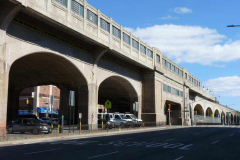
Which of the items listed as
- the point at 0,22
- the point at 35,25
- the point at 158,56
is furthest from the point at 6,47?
the point at 158,56

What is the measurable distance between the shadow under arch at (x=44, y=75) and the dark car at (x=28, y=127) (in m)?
7.16

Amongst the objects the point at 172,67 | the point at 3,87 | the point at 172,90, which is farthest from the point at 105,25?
the point at 172,90

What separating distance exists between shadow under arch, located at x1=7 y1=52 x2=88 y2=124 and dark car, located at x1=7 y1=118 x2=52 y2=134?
7163mm

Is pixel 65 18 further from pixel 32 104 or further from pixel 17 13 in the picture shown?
pixel 32 104

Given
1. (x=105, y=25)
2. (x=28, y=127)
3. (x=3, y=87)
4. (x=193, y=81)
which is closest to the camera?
(x=3, y=87)

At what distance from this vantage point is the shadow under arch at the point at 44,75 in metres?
35.9

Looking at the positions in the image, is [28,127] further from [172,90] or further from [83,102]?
[172,90]

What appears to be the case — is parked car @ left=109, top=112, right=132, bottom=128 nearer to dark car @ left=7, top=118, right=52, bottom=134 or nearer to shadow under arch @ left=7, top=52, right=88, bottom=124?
shadow under arch @ left=7, top=52, right=88, bottom=124

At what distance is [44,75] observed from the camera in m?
45.9

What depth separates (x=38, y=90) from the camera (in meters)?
86.8

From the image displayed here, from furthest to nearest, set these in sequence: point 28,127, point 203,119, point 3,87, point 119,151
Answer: point 203,119 < point 28,127 < point 3,87 < point 119,151

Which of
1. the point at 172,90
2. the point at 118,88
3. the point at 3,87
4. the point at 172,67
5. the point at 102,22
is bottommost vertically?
the point at 3,87

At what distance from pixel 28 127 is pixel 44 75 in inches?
660

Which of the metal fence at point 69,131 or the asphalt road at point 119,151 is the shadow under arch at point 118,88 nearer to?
the metal fence at point 69,131
